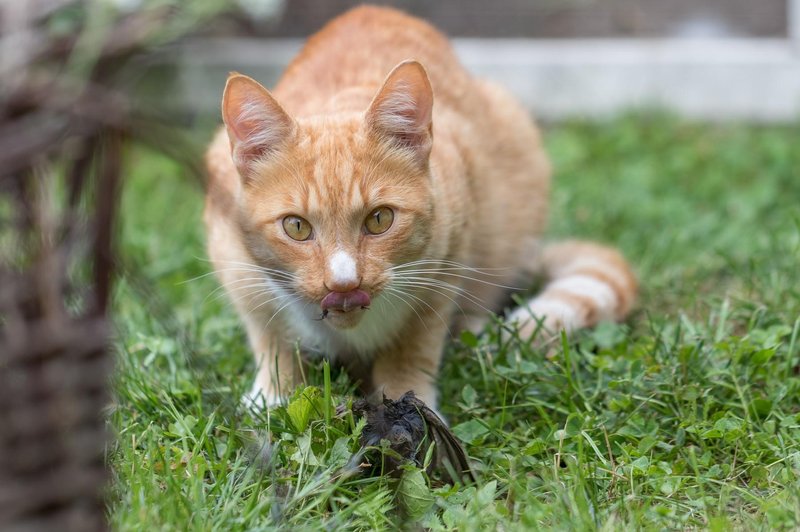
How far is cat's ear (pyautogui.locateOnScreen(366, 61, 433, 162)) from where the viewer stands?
2.23m

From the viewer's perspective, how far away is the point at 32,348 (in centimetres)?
126

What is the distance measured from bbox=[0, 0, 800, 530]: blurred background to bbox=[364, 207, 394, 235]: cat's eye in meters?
0.58

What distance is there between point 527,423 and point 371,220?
0.65 metres

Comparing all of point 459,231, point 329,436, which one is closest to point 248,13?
point 459,231

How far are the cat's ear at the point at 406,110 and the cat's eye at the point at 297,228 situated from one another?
313mm

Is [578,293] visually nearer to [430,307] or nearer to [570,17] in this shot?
[430,307]

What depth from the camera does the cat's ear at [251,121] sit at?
7.09ft

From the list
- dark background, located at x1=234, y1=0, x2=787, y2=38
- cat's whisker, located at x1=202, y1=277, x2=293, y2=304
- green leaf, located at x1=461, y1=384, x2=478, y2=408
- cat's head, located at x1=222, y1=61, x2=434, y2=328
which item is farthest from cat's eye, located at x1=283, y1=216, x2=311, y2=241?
dark background, located at x1=234, y1=0, x2=787, y2=38

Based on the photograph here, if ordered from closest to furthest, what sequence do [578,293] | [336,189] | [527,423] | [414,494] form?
1. [414,494]
2. [336,189]
3. [527,423]
4. [578,293]

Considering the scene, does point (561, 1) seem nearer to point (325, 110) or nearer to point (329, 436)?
point (325, 110)

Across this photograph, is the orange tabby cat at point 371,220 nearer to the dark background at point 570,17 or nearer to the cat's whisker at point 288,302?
the cat's whisker at point 288,302

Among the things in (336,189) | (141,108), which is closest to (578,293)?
(336,189)

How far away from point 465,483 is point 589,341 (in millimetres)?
780

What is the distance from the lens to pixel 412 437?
203 cm
